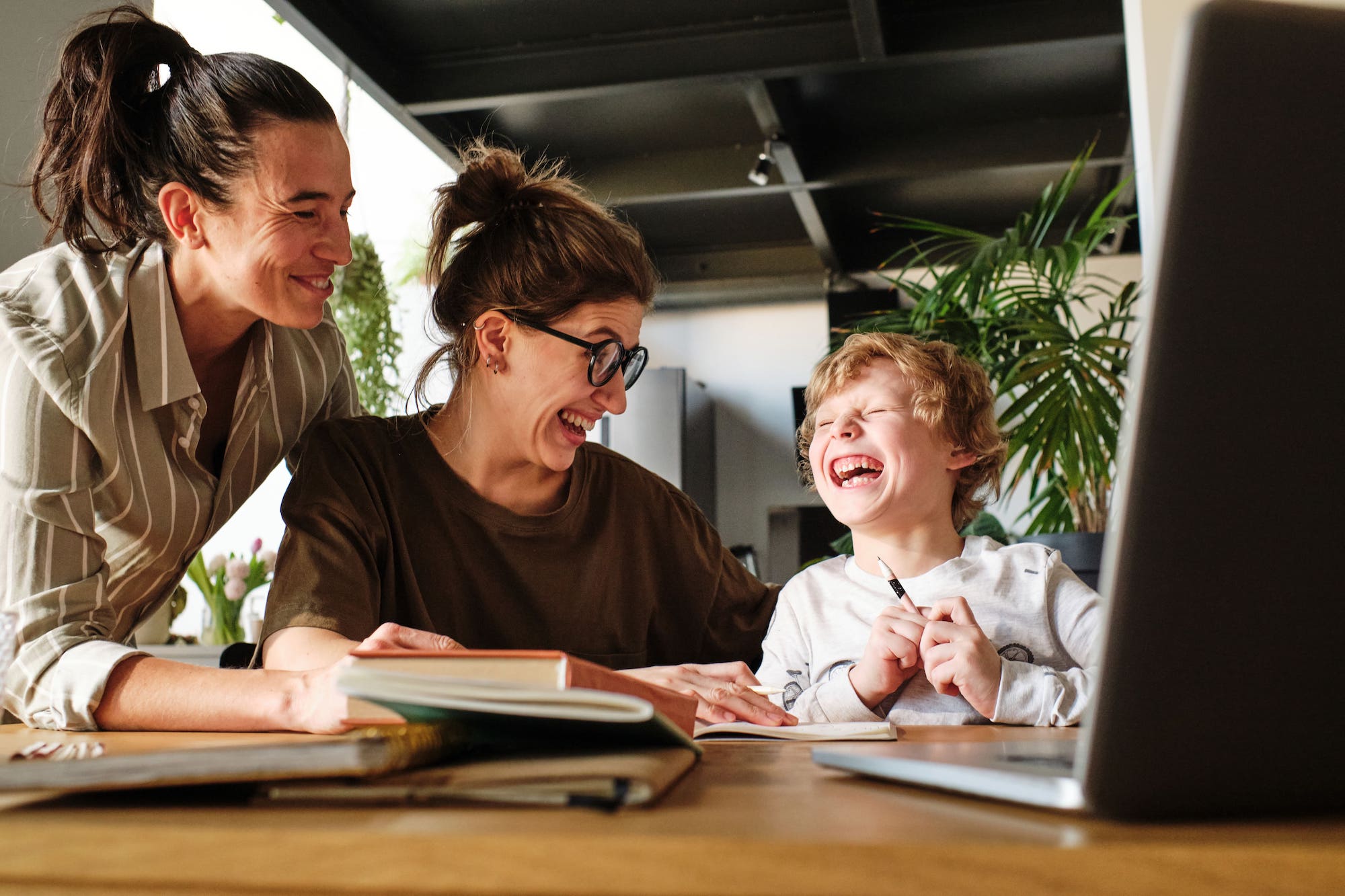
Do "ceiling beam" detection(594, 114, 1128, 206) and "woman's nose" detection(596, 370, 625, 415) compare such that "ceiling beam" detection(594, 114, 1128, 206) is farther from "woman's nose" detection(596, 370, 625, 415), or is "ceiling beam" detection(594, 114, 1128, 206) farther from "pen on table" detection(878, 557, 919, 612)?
"pen on table" detection(878, 557, 919, 612)

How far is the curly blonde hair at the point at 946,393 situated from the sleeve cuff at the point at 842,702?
520 mm

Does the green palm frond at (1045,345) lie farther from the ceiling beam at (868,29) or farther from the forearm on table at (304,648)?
the forearm on table at (304,648)

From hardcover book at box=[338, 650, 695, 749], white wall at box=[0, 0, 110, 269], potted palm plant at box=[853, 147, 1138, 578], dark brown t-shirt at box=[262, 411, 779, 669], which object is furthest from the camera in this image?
potted palm plant at box=[853, 147, 1138, 578]

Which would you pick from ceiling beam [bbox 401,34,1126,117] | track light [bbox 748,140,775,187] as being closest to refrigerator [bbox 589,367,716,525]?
track light [bbox 748,140,775,187]

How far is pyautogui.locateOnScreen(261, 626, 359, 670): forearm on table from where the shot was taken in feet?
3.92

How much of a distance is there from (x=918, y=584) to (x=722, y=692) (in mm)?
615

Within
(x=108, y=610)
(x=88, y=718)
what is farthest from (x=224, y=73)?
(x=88, y=718)

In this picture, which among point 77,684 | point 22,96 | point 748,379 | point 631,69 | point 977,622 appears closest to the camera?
point 77,684

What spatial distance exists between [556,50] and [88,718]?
3.60m

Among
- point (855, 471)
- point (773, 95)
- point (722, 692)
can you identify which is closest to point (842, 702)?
point (722, 692)

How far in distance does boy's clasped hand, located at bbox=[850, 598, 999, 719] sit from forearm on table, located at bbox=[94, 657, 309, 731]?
2.25ft

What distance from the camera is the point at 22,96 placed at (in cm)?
205

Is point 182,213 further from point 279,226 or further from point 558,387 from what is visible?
point 558,387

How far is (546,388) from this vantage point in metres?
1.61
